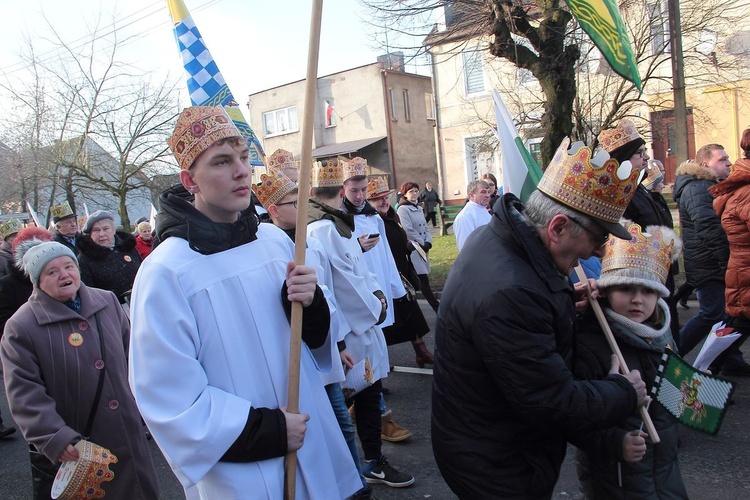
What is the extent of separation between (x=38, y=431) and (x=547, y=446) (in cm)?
246

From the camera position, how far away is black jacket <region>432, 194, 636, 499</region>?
187cm

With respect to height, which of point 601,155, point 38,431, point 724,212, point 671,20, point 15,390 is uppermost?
point 671,20

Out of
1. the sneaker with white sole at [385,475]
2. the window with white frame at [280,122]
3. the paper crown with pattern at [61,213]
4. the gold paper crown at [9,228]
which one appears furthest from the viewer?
the window with white frame at [280,122]

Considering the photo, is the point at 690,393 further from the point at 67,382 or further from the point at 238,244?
the point at 67,382

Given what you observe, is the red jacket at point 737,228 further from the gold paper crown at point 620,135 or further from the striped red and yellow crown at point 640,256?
the striped red and yellow crown at point 640,256

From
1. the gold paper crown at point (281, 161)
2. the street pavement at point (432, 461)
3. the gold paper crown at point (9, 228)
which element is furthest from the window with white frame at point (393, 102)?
the street pavement at point (432, 461)

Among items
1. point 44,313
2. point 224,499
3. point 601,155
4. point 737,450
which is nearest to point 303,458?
point 224,499

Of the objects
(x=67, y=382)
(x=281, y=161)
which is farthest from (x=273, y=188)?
(x=67, y=382)

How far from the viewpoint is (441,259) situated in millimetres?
13398

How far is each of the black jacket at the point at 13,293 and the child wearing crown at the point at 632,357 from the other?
465 cm

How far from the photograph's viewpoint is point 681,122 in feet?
28.0

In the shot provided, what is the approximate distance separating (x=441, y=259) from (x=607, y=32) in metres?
10.5

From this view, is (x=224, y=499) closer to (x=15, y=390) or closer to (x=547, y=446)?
(x=547, y=446)

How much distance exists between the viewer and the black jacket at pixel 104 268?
228 inches
